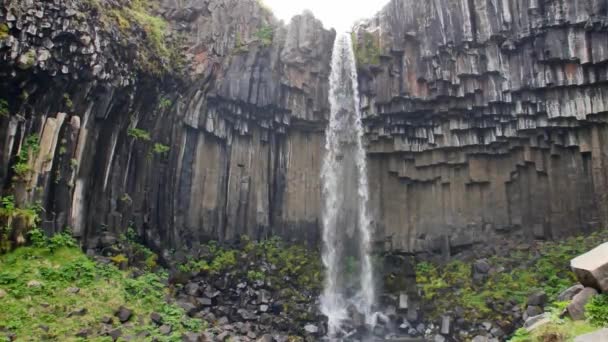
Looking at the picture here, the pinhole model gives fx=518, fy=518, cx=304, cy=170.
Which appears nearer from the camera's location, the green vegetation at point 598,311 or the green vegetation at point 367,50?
the green vegetation at point 598,311

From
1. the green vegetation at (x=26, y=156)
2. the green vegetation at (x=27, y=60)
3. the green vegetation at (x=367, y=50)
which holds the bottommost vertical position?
the green vegetation at (x=26, y=156)

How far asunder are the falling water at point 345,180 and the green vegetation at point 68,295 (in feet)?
29.8

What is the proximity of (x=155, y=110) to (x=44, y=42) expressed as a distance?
212 inches

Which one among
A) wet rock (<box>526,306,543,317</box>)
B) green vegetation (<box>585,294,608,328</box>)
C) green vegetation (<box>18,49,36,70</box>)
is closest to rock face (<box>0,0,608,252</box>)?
green vegetation (<box>18,49,36,70</box>)

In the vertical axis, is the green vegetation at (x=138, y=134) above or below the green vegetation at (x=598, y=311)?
above

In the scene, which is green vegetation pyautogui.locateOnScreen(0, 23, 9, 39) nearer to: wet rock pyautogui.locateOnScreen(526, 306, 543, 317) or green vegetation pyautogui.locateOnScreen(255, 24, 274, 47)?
green vegetation pyautogui.locateOnScreen(255, 24, 274, 47)

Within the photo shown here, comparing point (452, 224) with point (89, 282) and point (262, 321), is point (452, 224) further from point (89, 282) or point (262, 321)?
point (89, 282)

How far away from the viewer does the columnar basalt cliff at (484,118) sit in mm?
19750

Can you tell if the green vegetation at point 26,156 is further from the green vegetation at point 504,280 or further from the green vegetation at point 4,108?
the green vegetation at point 504,280

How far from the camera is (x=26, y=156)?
1504cm

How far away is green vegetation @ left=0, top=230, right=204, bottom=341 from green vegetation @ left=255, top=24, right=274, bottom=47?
37.7 feet

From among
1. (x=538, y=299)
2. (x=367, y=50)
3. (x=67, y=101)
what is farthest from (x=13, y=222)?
(x=367, y=50)

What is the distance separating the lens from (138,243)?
60.7 feet

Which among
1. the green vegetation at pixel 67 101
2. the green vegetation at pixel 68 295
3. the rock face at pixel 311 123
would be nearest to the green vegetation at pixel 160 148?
the rock face at pixel 311 123
